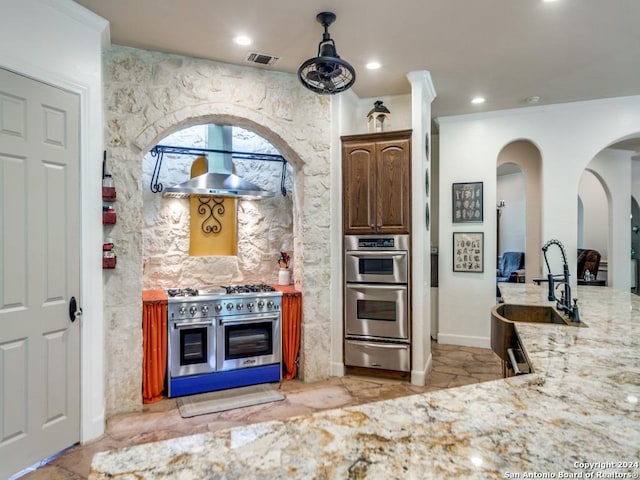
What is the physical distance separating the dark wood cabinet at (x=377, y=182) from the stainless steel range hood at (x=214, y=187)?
87 centimetres

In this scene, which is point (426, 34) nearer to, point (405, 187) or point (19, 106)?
point (405, 187)

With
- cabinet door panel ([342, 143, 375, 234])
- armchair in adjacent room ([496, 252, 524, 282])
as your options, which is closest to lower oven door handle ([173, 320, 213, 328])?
cabinet door panel ([342, 143, 375, 234])

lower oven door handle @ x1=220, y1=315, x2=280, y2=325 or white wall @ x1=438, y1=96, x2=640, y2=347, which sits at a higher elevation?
white wall @ x1=438, y1=96, x2=640, y2=347

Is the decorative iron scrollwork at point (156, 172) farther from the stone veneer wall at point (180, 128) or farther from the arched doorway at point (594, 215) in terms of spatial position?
the arched doorway at point (594, 215)

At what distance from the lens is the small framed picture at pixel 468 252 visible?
488 centimetres

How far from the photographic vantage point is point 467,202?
16.2 ft

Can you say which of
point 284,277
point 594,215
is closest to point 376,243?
point 284,277

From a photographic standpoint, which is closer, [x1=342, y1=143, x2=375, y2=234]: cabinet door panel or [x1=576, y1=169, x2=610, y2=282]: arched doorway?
[x1=342, y1=143, x2=375, y2=234]: cabinet door panel

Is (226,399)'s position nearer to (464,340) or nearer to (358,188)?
(358,188)

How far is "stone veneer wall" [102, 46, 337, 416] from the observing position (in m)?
3.04

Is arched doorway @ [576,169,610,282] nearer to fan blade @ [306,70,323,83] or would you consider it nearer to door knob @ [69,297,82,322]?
fan blade @ [306,70,323,83]

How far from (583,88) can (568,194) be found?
1.17 metres

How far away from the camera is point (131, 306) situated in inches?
122

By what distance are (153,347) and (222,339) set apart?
580mm
